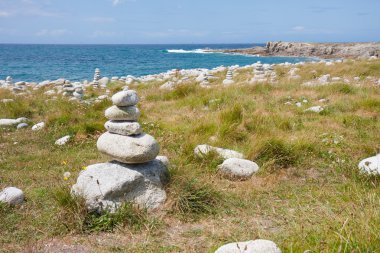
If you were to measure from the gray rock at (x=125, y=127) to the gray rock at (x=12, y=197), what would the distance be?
168 centimetres

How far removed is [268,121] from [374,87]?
6.95m

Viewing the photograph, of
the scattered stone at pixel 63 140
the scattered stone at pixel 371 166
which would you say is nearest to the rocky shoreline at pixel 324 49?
the scattered stone at pixel 371 166

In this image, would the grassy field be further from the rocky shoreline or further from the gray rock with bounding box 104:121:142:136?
the rocky shoreline

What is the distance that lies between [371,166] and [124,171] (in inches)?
162

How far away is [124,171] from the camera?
218 inches

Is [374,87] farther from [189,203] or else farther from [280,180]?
[189,203]

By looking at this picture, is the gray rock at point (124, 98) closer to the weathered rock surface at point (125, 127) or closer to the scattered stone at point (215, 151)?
the weathered rock surface at point (125, 127)

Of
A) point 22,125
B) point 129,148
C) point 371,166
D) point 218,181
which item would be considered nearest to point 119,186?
point 129,148

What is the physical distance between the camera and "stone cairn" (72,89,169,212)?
17.2 feet

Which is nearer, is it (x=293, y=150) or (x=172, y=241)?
(x=172, y=241)

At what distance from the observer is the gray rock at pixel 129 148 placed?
5531 mm

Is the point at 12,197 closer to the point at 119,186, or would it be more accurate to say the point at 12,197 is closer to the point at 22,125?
the point at 119,186

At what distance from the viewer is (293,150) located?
286 inches

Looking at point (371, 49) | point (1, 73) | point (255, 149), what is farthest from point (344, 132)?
point (371, 49)
